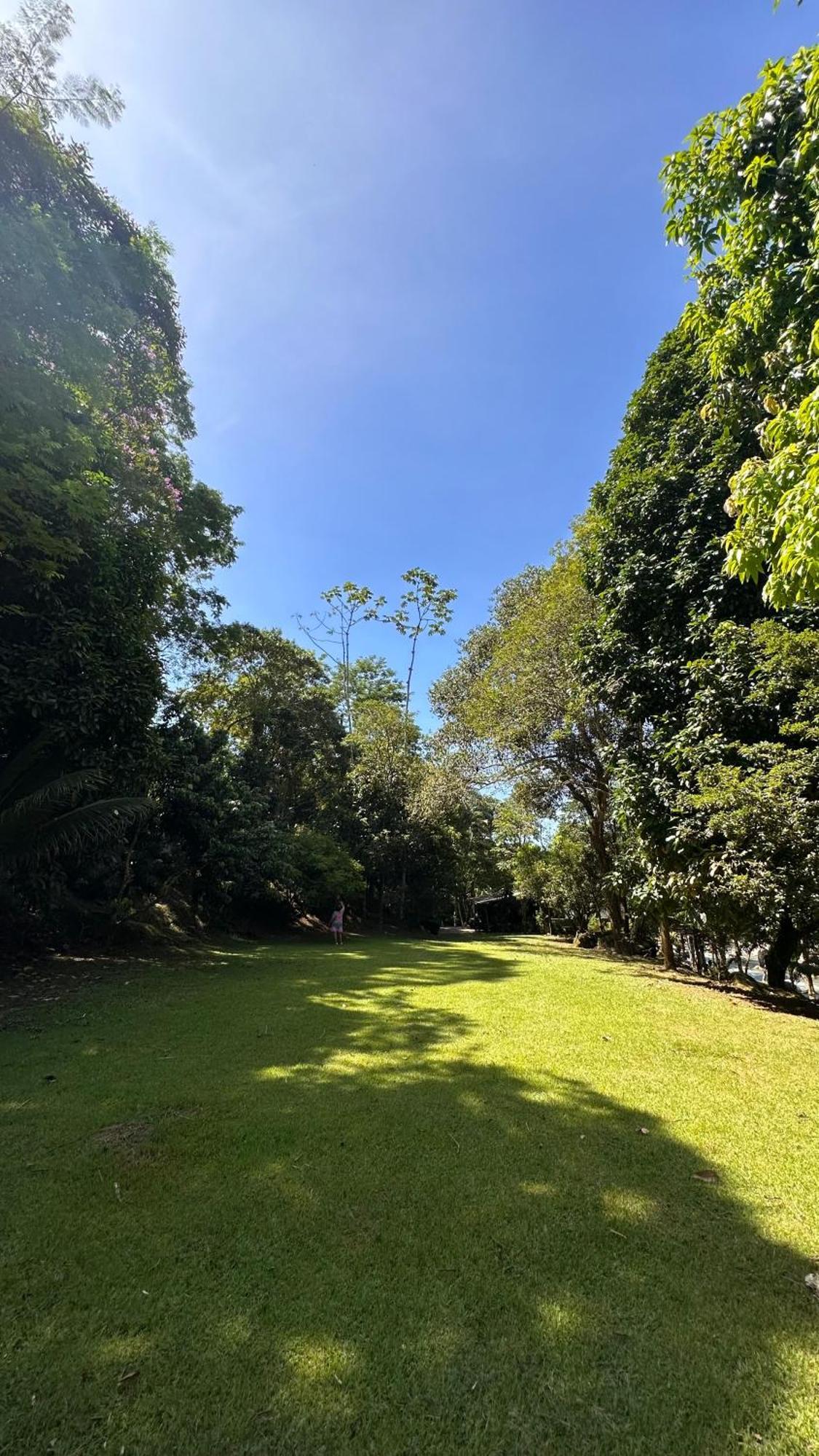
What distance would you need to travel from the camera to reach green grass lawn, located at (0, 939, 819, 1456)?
164cm

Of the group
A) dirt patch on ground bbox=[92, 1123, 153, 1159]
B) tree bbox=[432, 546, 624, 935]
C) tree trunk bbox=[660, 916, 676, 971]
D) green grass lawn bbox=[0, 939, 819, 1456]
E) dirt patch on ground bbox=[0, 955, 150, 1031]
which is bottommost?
dirt patch on ground bbox=[0, 955, 150, 1031]

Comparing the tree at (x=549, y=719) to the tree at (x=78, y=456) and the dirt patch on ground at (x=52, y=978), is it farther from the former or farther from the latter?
the dirt patch on ground at (x=52, y=978)

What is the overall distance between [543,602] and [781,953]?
8996 millimetres

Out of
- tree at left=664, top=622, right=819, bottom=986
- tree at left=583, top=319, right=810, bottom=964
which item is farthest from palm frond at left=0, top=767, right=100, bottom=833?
tree at left=664, top=622, right=819, bottom=986

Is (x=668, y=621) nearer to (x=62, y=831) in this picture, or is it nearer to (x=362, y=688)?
(x=62, y=831)

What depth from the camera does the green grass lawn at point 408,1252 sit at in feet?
5.39

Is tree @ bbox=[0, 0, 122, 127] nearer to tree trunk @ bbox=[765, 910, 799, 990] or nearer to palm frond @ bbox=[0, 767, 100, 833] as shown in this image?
palm frond @ bbox=[0, 767, 100, 833]

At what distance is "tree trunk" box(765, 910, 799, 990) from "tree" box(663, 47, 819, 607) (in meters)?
6.89

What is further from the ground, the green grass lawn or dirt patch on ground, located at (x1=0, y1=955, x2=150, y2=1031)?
the green grass lawn

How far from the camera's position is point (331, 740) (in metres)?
23.5

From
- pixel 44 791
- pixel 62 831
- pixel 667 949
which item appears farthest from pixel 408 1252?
pixel 667 949

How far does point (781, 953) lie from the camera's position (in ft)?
29.2

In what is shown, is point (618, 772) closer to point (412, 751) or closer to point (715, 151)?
point (715, 151)

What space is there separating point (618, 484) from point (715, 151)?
6.24 metres
